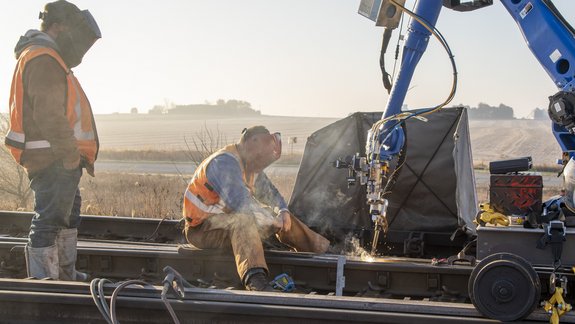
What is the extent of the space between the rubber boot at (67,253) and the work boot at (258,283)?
1.70 m

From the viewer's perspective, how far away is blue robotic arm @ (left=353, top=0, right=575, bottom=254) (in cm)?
558

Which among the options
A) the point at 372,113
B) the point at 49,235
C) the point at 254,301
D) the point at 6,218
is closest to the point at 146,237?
the point at 6,218

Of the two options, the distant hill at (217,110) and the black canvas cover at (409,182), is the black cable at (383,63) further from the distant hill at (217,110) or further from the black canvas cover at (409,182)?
the distant hill at (217,110)

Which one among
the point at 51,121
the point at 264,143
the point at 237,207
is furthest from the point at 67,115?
the point at 264,143

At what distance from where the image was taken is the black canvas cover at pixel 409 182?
8.31 metres

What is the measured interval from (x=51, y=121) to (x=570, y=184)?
4.19 metres

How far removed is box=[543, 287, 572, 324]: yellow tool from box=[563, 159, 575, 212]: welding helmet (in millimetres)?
922

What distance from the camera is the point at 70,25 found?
6301mm

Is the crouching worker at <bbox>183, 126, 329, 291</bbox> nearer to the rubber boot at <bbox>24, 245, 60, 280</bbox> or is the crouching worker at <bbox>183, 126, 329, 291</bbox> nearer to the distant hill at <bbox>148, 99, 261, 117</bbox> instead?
the rubber boot at <bbox>24, 245, 60, 280</bbox>

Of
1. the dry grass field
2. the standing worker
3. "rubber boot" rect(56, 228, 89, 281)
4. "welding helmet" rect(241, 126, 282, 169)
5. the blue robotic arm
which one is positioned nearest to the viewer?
the blue robotic arm

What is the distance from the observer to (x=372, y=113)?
887cm

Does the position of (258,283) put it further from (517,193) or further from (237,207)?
(517,193)

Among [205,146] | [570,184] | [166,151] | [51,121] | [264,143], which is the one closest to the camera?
[570,184]

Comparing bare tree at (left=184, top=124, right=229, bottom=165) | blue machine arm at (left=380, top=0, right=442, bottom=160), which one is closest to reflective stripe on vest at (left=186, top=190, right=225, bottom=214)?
blue machine arm at (left=380, top=0, right=442, bottom=160)
